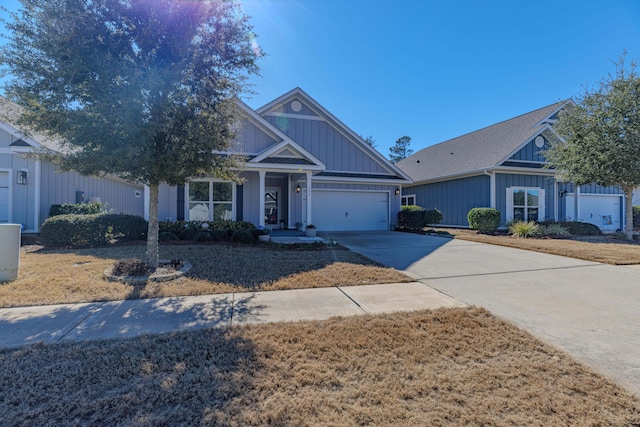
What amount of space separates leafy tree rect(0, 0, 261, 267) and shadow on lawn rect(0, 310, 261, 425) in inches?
143

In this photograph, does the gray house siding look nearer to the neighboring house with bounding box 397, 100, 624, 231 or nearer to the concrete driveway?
the concrete driveway

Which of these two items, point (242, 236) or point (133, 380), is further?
point (242, 236)

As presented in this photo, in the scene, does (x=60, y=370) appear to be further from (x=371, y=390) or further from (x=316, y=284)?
(x=316, y=284)

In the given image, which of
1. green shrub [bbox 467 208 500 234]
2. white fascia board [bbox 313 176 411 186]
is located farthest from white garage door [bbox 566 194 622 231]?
white fascia board [bbox 313 176 411 186]

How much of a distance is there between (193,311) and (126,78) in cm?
437

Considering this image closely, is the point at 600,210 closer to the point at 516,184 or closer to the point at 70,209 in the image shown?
the point at 516,184

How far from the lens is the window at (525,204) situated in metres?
15.7

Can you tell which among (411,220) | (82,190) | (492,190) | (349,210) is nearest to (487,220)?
(492,190)

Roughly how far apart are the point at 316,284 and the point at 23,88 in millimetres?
6291

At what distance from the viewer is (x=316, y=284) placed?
18.6ft

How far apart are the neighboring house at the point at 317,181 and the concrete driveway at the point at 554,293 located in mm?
5706

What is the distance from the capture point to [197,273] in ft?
21.1

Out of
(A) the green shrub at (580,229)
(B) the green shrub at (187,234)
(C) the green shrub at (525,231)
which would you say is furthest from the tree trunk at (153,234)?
(A) the green shrub at (580,229)

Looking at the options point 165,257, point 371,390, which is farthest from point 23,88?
point 371,390
